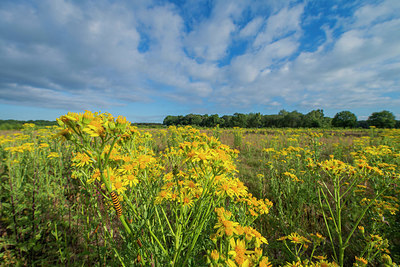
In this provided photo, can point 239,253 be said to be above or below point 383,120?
below

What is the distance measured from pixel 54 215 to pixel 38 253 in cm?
70

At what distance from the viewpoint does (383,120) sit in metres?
39.8

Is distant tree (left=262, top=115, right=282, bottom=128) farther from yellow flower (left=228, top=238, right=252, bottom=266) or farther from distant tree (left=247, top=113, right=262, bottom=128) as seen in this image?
yellow flower (left=228, top=238, right=252, bottom=266)

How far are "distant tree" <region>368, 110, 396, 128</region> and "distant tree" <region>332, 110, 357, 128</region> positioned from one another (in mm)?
4111

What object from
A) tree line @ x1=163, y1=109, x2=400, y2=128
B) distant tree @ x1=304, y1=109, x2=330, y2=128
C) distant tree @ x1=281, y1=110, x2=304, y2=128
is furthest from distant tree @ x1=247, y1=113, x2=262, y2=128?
distant tree @ x1=304, y1=109, x2=330, y2=128

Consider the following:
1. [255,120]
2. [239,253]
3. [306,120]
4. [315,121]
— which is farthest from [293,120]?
[239,253]

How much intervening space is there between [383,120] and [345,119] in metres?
13.2

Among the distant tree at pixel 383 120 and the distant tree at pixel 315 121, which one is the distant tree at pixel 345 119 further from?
the distant tree at pixel 315 121

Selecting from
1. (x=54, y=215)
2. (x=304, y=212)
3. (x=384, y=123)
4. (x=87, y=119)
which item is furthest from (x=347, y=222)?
(x=384, y=123)

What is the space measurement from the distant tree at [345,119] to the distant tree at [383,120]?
162 inches

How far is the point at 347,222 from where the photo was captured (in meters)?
2.63

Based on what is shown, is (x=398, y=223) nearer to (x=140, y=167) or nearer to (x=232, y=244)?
(x=232, y=244)

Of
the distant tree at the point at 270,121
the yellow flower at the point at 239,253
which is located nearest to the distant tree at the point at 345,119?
→ the distant tree at the point at 270,121

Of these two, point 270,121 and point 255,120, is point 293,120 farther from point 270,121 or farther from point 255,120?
point 255,120
